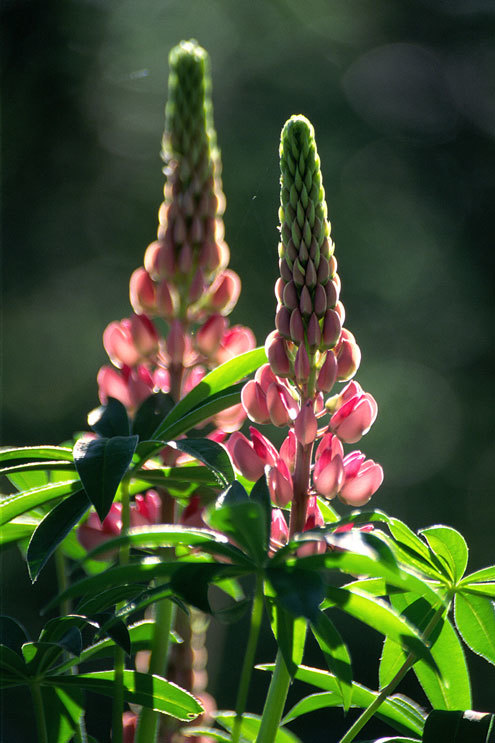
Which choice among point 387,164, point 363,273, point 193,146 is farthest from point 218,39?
point 193,146

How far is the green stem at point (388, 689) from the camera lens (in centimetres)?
51

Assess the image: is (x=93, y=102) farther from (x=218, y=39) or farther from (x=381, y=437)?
(x=381, y=437)

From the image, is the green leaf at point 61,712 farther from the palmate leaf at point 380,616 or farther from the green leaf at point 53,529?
the palmate leaf at point 380,616

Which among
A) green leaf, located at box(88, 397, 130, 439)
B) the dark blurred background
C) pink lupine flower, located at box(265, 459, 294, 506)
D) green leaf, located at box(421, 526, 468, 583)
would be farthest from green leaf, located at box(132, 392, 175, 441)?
the dark blurred background

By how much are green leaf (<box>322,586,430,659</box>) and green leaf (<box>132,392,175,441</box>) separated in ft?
0.80

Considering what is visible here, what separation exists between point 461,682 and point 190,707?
19 centimetres

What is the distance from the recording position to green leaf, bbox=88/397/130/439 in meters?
0.62

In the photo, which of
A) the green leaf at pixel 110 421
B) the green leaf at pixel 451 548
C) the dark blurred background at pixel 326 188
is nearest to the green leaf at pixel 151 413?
the green leaf at pixel 110 421

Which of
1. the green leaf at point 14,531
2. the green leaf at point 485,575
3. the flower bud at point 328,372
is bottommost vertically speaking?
the green leaf at point 485,575

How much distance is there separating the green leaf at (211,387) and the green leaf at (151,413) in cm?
2

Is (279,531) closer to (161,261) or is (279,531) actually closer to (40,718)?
(40,718)

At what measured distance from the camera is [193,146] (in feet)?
2.72

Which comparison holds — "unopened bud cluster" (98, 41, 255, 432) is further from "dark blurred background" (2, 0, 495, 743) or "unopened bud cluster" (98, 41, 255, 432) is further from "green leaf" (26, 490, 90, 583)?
"dark blurred background" (2, 0, 495, 743)

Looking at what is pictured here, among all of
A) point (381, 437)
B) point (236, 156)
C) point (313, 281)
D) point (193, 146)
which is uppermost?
point (236, 156)
